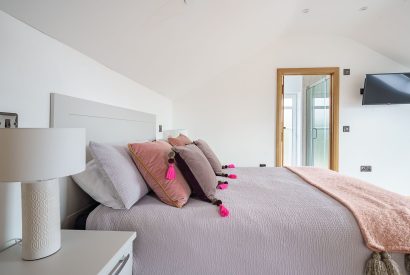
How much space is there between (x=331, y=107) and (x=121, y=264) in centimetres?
380

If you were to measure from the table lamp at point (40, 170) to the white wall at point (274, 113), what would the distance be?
120 inches

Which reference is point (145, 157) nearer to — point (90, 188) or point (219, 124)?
point (90, 188)

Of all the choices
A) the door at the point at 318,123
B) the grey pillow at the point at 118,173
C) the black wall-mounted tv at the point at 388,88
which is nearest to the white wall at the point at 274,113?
the black wall-mounted tv at the point at 388,88

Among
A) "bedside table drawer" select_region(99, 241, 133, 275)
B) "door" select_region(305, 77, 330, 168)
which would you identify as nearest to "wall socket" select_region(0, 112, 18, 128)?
"bedside table drawer" select_region(99, 241, 133, 275)

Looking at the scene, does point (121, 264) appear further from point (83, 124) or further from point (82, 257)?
point (83, 124)

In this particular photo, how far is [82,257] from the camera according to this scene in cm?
79

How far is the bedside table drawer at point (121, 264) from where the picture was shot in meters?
0.77

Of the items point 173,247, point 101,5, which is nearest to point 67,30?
point 101,5

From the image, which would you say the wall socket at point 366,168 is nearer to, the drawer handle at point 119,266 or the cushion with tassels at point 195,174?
the cushion with tassels at point 195,174

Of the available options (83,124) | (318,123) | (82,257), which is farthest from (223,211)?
(318,123)

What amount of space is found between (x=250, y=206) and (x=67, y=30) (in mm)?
1298

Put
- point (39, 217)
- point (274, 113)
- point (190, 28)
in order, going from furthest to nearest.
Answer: point (274, 113), point (190, 28), point (39, 217)

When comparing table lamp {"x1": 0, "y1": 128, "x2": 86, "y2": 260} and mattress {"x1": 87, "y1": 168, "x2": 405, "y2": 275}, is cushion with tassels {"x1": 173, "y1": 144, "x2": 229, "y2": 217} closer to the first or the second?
mattress {"x1": 87, "y1": 168, "x2": 405, "y2": 275}

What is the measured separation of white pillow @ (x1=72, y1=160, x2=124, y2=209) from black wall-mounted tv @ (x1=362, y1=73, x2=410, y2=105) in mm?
3788
